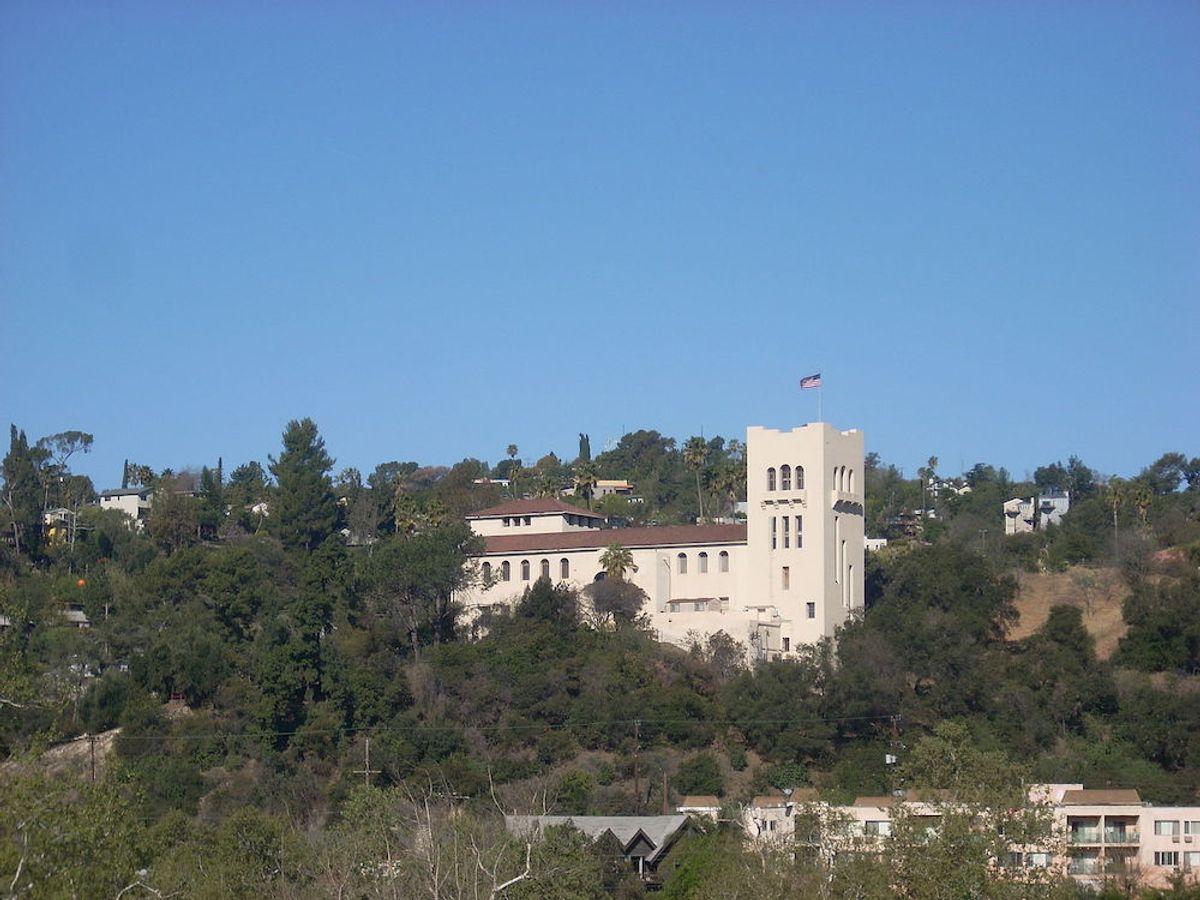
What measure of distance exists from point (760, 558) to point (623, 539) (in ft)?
19.4

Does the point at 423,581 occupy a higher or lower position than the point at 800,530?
lower

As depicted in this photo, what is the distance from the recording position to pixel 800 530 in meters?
79.8

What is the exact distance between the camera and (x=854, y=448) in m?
82.4

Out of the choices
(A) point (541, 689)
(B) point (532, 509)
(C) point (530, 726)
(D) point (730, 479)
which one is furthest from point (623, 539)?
(D) point (730, 479)

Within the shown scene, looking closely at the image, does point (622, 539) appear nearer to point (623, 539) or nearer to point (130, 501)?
point (623, 539)

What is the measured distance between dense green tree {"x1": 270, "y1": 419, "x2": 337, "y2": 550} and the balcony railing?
151 feet

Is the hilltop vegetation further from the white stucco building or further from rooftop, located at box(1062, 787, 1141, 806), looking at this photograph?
rooftop, located at box(1062, 787, 1141, 806)

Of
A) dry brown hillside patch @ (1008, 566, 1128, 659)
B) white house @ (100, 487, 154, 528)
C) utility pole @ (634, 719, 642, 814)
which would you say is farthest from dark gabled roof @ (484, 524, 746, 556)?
white house @ (100, 487, 154, 528)

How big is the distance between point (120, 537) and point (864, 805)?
48375mm

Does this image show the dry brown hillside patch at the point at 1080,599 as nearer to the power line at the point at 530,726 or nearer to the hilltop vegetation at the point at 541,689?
the hilltop vegetation at the point at 541,689

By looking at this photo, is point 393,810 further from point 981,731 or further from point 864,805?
point 981,731

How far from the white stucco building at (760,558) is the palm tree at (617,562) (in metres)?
0.26

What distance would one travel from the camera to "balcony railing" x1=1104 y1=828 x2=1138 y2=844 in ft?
198

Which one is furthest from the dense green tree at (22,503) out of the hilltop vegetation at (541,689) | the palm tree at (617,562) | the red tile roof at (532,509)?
the palm tree at (617,562)
